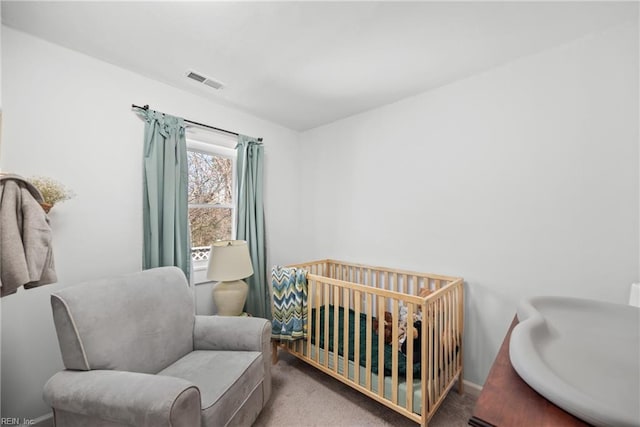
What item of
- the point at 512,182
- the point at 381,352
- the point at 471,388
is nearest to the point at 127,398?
the point at 381,352

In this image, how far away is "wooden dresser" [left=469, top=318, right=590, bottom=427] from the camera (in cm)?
46

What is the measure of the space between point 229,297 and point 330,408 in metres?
1.11

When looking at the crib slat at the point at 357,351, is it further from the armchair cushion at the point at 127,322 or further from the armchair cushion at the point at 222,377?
the armchair cushion at the point at 127,322

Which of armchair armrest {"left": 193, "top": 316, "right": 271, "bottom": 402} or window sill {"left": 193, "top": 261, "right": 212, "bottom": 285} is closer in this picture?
armchair armrest {"left": 193, "top": 316, "right": 271, "bottom": 402}

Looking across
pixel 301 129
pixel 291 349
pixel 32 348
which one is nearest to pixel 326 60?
pixel 301 129

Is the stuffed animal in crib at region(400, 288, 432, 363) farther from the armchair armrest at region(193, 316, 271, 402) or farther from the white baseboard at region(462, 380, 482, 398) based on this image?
the armchair armrest at region(193, 316, 271, 402)

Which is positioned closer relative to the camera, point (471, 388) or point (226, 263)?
point (471, 388)

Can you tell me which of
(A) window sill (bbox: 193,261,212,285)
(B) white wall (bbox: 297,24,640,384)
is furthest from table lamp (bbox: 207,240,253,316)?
(B) white wall (bbox: 297,24,640,384)

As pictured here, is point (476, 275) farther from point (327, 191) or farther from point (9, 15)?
point (9, 15)

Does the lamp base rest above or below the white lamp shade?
below

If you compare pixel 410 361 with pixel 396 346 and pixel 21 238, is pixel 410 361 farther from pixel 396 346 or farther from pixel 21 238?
pixel 21 238

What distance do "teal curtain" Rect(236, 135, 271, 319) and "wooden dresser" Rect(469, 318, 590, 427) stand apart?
2.30 meters

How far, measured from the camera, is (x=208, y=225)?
258 cm

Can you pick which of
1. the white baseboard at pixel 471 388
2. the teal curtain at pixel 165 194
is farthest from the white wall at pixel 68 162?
the white baseboard at pixel 471 388
